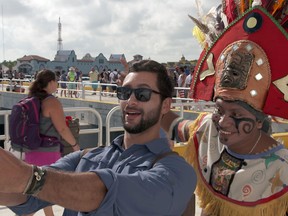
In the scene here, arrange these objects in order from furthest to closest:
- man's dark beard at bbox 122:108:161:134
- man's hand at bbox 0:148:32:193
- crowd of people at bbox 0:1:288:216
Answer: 1. man's dark beard at bbox 122:108:161:134
2. crowd of people at bbox 0:1:288:216
3. man's hand at bbox 0:148:32:193

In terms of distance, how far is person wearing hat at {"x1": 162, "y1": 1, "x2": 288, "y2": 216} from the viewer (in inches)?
87.1

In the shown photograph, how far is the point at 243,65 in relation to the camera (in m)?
2.26

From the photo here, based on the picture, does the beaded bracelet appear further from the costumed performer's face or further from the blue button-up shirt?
the costumed performer's face

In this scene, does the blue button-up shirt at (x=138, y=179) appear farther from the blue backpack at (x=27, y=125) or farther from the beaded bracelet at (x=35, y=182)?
the blue backpack at (x=27, y=125)

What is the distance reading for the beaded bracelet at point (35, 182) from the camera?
120cm

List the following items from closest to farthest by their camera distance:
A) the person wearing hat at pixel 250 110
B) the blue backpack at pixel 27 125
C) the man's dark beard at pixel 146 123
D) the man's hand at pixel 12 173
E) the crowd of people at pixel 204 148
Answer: the man's hand at pixel 12 173, the crowd of people at pixel 204 148, the man's dark beard at pixel 146 123, the person wearing hat at pixel 250 110, the blue backpack at pixel 27 125

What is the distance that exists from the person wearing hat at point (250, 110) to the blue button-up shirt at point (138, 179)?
0.60 metres

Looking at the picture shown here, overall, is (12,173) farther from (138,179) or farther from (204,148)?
(204,148)

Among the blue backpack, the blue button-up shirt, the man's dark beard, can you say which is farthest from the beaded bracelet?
the blue backpack

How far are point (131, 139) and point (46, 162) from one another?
7.23ft

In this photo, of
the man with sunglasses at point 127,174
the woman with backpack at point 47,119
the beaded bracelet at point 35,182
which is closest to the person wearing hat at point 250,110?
the man with sunglasses at point 127,174

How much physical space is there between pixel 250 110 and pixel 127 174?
3.32 ft

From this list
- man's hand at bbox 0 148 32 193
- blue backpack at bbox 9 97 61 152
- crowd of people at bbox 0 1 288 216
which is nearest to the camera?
man's hand at bbox 0 148 32 193

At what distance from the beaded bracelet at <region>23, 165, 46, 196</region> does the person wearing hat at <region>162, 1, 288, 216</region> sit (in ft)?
4.27
